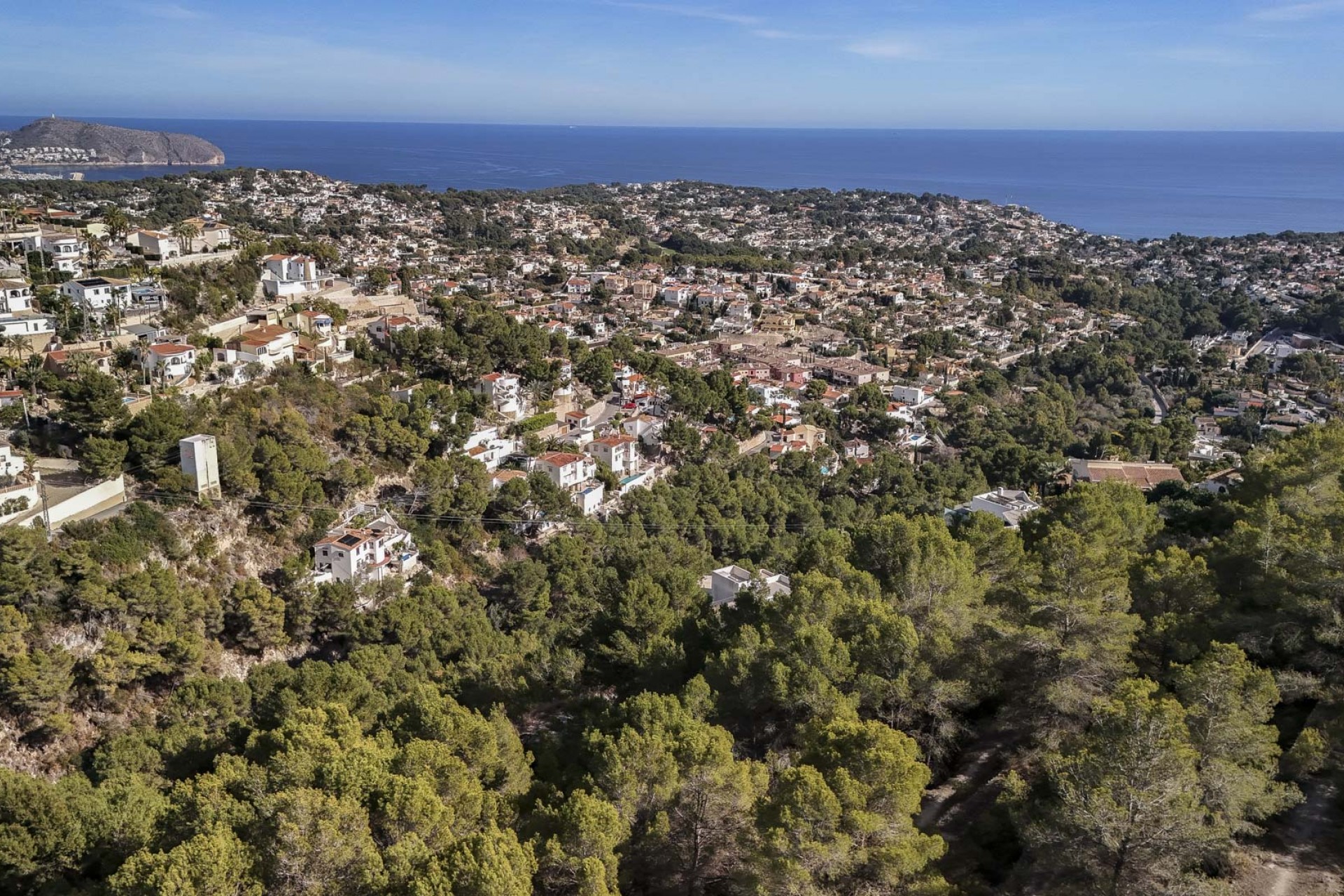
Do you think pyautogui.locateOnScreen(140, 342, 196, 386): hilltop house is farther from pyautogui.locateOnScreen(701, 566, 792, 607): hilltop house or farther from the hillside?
the hillside

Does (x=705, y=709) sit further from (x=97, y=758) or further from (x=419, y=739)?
(x=97, y=758)

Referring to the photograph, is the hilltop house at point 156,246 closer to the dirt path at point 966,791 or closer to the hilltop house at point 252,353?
the hilltop house at point 252,353

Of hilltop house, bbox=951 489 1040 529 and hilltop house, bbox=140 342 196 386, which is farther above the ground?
hilltop house, bbox=140 342 196 386

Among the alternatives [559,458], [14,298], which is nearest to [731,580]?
[559,458]

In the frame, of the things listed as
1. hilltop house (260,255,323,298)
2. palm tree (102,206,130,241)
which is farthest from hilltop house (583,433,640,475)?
palm tree (102,206,130,241)

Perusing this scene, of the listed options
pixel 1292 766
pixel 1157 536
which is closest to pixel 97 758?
pixel 1292 766

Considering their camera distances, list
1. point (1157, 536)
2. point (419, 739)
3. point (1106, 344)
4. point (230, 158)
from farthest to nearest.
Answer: point (230, 158) → point (1106, 344) → point (1157, 536) → point (419, 739)
